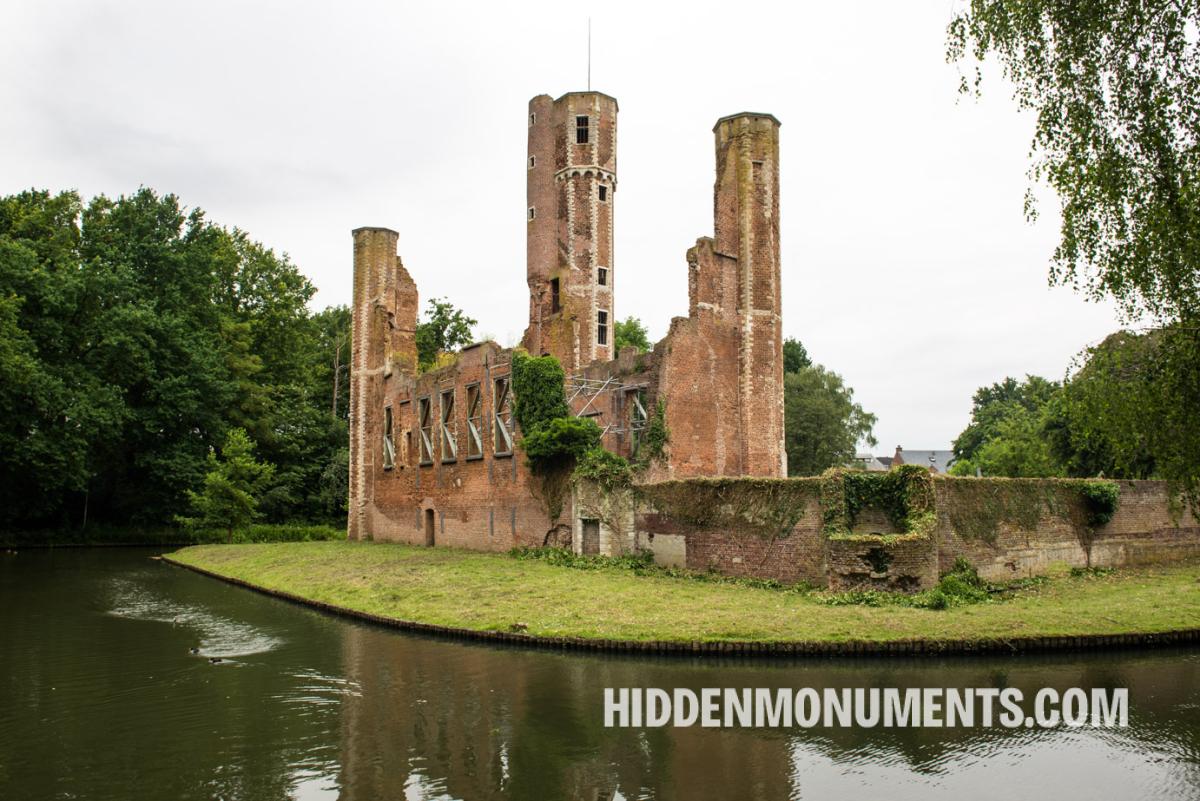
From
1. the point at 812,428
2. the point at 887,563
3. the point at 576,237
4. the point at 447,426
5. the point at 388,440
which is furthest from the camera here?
the point at 812,428

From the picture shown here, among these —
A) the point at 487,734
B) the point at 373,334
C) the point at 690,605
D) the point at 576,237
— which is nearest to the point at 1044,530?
the point at 690,605

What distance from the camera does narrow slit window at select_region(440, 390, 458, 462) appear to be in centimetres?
3088

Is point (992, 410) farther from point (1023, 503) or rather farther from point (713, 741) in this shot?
point (713, 741)

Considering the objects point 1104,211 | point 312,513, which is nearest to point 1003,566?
point 1104,211

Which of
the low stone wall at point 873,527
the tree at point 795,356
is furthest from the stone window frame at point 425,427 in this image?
the tree at point 795,356

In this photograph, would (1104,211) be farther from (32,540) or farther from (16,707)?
(32,540)

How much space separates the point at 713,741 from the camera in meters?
8.53

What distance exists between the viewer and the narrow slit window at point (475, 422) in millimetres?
28875

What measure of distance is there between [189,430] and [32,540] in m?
7.92

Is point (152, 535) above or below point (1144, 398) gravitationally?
below

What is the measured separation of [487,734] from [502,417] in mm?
19349

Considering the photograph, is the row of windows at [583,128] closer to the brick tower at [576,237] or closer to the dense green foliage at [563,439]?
the brick tower at [576,237]

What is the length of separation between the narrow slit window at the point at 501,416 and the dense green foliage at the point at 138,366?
56.9ft

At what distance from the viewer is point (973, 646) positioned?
12133 mm
